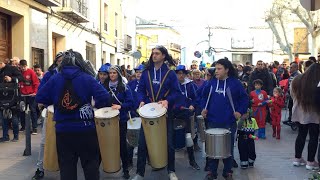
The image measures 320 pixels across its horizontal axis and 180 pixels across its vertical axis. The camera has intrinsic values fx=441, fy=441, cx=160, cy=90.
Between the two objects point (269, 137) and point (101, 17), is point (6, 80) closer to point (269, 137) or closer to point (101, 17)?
point (269, 137)

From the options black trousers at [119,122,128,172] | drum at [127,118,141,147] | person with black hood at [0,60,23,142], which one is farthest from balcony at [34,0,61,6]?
black trousers at [119,122,128,172]

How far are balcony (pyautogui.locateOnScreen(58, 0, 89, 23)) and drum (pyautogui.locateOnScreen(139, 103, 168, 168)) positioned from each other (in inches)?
571

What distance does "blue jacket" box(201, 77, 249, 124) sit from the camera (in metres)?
6.40

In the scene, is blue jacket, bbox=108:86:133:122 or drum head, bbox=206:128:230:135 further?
blue jacket, bbox=108:86:133:122

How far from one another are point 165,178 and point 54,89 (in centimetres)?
255

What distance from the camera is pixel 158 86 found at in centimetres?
640

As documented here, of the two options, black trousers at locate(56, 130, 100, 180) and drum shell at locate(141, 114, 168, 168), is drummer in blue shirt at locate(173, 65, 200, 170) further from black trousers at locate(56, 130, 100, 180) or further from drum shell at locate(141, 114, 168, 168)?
black trousers at locate(56, 130, 100, 180)

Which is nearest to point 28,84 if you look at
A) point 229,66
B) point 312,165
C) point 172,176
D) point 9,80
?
point 9,80

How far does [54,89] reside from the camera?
4934 mm

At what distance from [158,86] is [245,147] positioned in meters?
2.11

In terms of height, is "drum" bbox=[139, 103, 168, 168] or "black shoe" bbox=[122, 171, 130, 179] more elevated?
"drum" bbox=[139, 103, 168, 168]

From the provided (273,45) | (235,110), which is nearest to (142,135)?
(235,110)

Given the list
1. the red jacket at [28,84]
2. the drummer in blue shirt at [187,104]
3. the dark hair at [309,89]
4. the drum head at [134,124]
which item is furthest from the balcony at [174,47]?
the drum head at [134,124]

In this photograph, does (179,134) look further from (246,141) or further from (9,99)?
(9,99)
